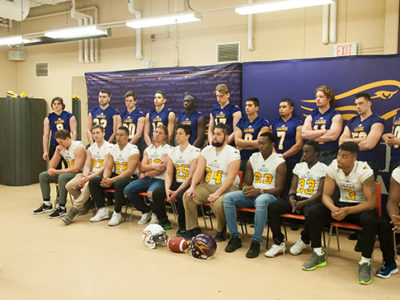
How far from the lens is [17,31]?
952 centimetres

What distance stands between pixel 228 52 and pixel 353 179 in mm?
3711

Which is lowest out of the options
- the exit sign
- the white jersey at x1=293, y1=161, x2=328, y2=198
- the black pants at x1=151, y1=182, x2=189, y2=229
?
the black pants at x1=151, y1=182, x2=189, y2=229

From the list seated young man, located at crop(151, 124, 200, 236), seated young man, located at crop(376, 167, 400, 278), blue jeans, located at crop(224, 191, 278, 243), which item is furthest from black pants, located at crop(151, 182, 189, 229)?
seated young man, located at crop(376, 167, 400, 278)

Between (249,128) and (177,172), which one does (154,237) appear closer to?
→ (177,172)

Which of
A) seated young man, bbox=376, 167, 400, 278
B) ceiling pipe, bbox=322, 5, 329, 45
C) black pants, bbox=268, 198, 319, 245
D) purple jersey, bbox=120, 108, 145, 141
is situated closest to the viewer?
seated young man, bbox=376, 167, 400, 278

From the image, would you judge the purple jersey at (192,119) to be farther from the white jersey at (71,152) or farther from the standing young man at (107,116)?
the white jersey at (71,152)

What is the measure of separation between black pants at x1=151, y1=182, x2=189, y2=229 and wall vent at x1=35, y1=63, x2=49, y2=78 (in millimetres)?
5669

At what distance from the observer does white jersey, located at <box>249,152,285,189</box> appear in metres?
4.31

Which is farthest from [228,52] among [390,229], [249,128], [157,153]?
[390,229]

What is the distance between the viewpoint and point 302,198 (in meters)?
4.10

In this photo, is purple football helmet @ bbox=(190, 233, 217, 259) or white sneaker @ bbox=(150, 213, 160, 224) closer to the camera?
purple football helmet @ bbox=(190, 233, 217, 259)

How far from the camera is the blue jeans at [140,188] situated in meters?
5.03

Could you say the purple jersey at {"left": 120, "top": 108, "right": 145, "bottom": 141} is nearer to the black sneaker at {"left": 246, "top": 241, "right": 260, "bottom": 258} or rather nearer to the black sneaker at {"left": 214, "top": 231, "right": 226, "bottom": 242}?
the black sneaker at {"left": 214, "top": 231, "right": 226, "bottom": 242}

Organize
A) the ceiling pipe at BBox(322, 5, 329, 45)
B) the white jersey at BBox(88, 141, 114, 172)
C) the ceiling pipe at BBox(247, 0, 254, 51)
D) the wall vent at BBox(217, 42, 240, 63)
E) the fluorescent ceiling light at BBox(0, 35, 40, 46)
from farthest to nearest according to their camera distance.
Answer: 1. the fluorescent ceiling light at BBox(0, 35, 40, 46)
2. the wall vent at BBox(217, 42, 240, 63)
3. the ceiling pipe at BBox(247, 0, 254, 51)
4. the ceiling pipe at BBox(322, 5, 329, 45)
5. the white jersey at BBox(88, 141, 114, 172)
